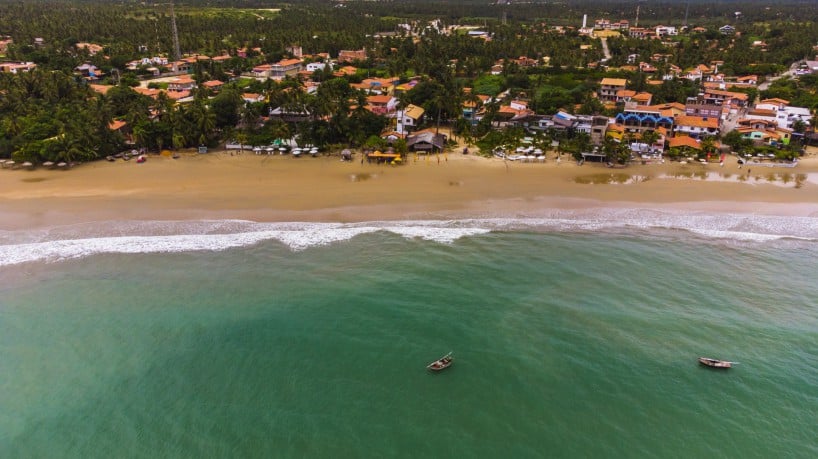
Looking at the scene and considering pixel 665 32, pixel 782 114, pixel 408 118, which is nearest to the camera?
pixel 408 118

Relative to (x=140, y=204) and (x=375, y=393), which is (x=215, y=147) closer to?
(x=140, y=204)

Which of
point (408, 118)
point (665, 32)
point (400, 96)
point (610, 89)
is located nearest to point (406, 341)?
point (408, 118)

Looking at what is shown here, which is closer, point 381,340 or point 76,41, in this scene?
point 381,340

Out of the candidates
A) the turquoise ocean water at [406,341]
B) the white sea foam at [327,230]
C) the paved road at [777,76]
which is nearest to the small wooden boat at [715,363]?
the turquoise ocean water at [406,341]

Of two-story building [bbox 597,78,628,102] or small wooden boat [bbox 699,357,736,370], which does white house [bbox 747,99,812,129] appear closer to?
two-story building [bbox 597,78,628,102]

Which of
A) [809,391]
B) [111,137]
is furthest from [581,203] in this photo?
[111,137]

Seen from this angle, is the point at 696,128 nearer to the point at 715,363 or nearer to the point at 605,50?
the point at 715,363
